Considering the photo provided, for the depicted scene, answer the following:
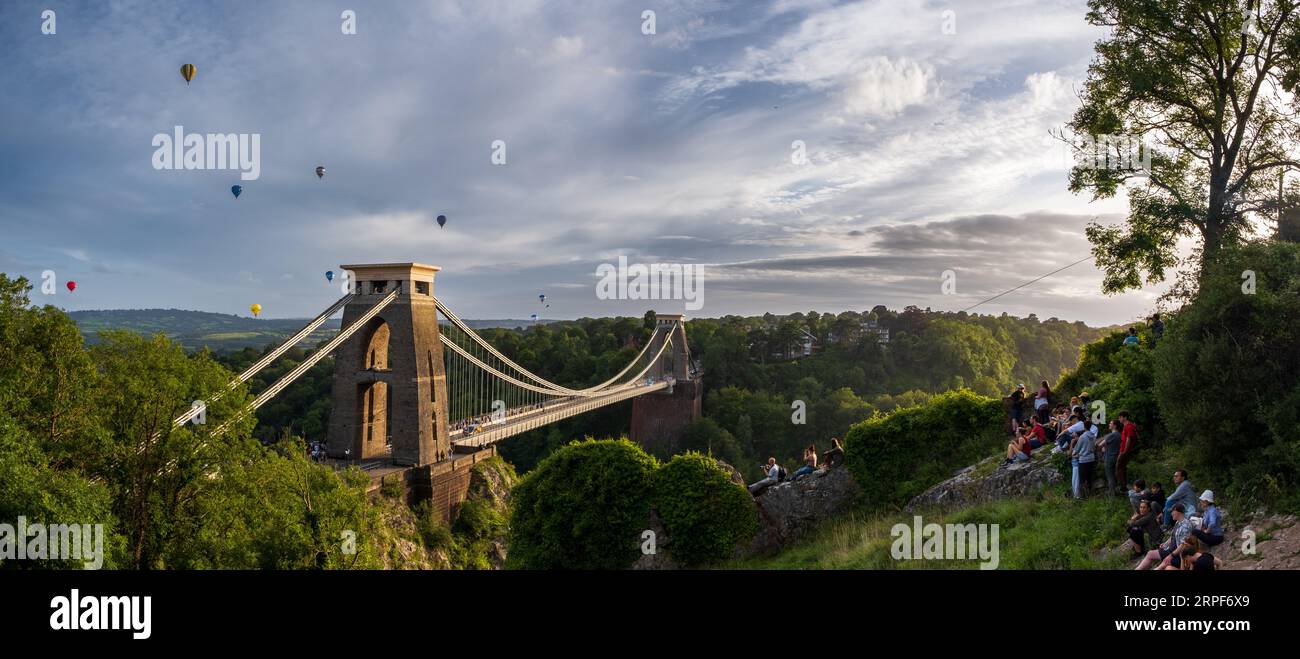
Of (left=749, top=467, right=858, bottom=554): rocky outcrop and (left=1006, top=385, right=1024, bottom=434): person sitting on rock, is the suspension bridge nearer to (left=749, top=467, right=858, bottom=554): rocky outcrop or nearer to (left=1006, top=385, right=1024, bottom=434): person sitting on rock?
(left=749, top=467, right=858, bottom=554): rocky outcrop

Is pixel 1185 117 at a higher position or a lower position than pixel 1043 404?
higher

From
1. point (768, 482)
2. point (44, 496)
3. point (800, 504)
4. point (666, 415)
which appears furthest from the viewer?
point (666, 415)

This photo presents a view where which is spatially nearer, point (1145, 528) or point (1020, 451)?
point (1145, 528)

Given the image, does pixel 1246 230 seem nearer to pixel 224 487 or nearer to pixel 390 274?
pixel 224 487

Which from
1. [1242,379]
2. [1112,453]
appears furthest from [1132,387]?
[1242,379]

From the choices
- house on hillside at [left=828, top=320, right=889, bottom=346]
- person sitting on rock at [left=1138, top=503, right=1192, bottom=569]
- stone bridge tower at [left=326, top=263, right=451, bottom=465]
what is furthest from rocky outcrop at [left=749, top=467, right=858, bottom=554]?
house on hillside at [left=828, top=320, right=889, bottom=346]

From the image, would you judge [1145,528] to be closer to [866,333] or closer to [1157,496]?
[1157,496]
